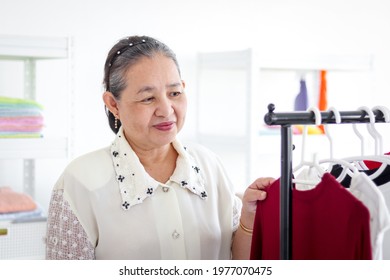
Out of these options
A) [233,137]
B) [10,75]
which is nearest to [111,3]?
[10,75]

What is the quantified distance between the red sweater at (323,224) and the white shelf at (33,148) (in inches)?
51.1

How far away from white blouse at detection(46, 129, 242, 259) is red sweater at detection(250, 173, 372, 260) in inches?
10.4

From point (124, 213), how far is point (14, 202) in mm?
1083

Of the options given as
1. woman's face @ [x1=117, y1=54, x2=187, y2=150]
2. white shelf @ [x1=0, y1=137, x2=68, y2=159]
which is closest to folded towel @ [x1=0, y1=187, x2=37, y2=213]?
white shelf @ [x1=0, y1=137, x2=68, y2=159]

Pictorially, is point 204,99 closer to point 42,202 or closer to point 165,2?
point 165,2

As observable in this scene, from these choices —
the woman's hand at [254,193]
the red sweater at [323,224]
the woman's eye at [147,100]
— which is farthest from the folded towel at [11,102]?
the red sweater at [323,224]

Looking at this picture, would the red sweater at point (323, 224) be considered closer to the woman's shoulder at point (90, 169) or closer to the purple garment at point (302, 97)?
the woman's shoulder at point (90, 169)

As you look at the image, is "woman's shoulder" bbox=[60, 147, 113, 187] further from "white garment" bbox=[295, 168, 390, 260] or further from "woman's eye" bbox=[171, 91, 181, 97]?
"white garment" bbox=[295, 168, 390, 260]

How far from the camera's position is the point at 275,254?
1.23 metres

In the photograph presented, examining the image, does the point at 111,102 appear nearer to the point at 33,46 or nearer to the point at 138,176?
the point at 138,176

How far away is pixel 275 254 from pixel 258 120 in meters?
1.71

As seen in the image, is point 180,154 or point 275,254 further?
point 180,154

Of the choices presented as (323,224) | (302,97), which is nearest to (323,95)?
(302,97)

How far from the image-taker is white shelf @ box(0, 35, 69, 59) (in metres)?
2.26
